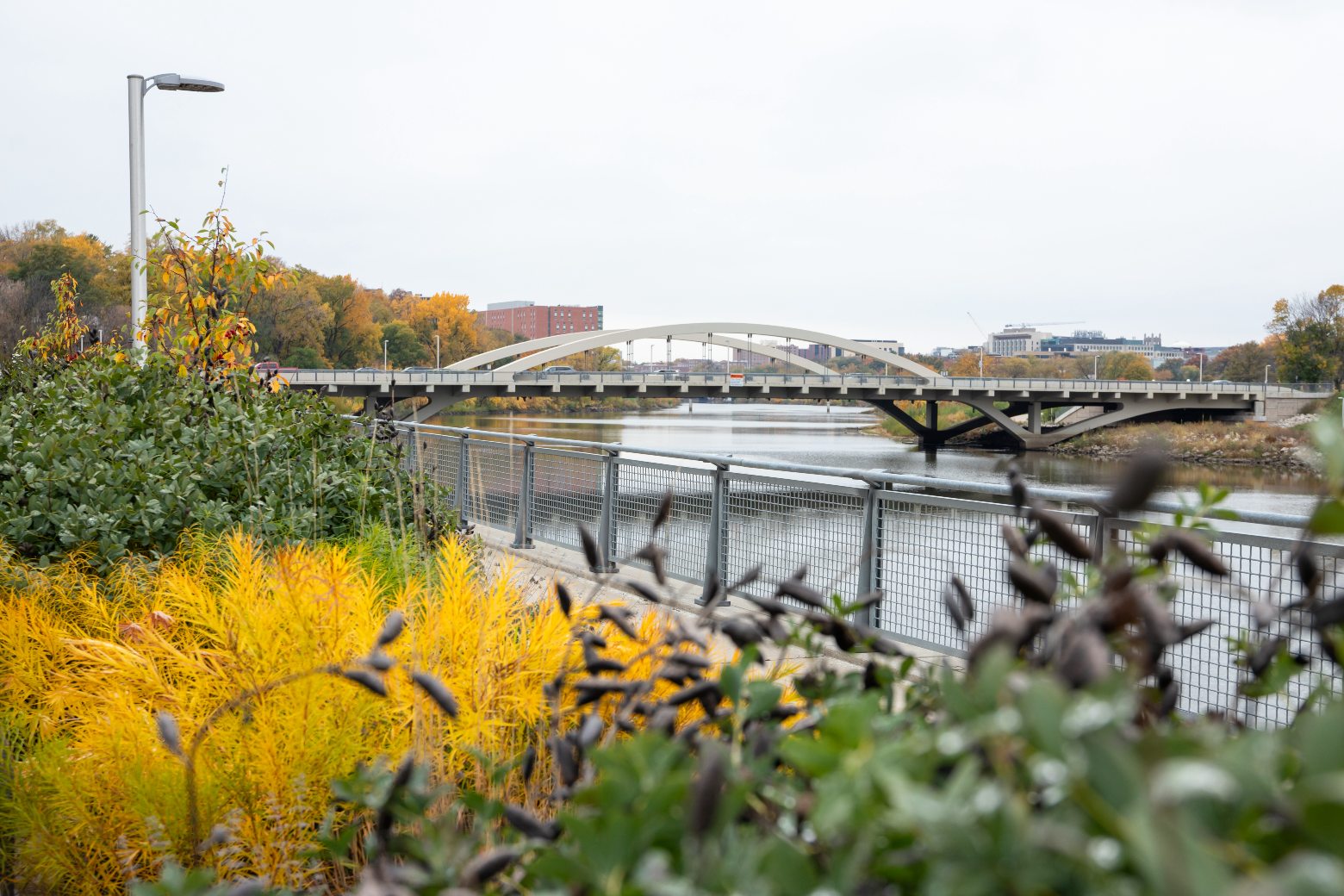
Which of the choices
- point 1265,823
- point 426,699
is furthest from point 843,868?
point 426,699

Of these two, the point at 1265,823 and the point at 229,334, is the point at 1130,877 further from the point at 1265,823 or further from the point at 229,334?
the point at 229,334

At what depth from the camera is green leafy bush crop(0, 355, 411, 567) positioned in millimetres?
4793

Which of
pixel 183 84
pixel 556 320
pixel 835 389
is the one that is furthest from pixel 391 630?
pixel 556 320

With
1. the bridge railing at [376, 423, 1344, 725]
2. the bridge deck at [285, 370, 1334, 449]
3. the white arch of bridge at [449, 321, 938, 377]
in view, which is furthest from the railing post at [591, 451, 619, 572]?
the white arch of bridge at [449, 321, 938, 377]

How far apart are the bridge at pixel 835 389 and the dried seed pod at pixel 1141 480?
3489 cm

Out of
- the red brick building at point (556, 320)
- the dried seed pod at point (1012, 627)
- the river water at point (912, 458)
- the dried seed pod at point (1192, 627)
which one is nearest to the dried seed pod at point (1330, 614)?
the dried seed pod at point (1192, 627)

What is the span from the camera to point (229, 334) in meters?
7.82

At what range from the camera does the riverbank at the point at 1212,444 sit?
1695 inches

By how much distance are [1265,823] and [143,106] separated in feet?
41.2

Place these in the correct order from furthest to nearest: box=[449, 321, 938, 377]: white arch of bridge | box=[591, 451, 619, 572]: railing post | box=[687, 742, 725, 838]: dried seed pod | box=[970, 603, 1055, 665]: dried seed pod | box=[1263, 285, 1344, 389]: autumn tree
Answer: box=[1263, 285, 1344, 389]: autumn tree → box=[449, 321, 938, 377]: white arch of bridge → box=[591, 451, 619, 572]: railing post → box=[970, 603, 1055, 665]: dried seed pod → box=[687, 742, 725, 838]: dried seed pod

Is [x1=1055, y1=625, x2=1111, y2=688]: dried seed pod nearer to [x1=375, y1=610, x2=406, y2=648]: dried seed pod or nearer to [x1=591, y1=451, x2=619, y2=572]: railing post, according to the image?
[x1=375, y1=610, x2=406, y2=648]: dried seed pod

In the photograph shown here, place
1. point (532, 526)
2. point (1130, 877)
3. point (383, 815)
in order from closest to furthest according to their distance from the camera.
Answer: point (1130, 877)
point (383, 815)
point (532, 526)

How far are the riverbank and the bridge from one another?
1.16 metres

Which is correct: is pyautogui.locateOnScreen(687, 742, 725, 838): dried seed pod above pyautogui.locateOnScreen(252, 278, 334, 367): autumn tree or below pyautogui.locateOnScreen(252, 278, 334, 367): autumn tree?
below
